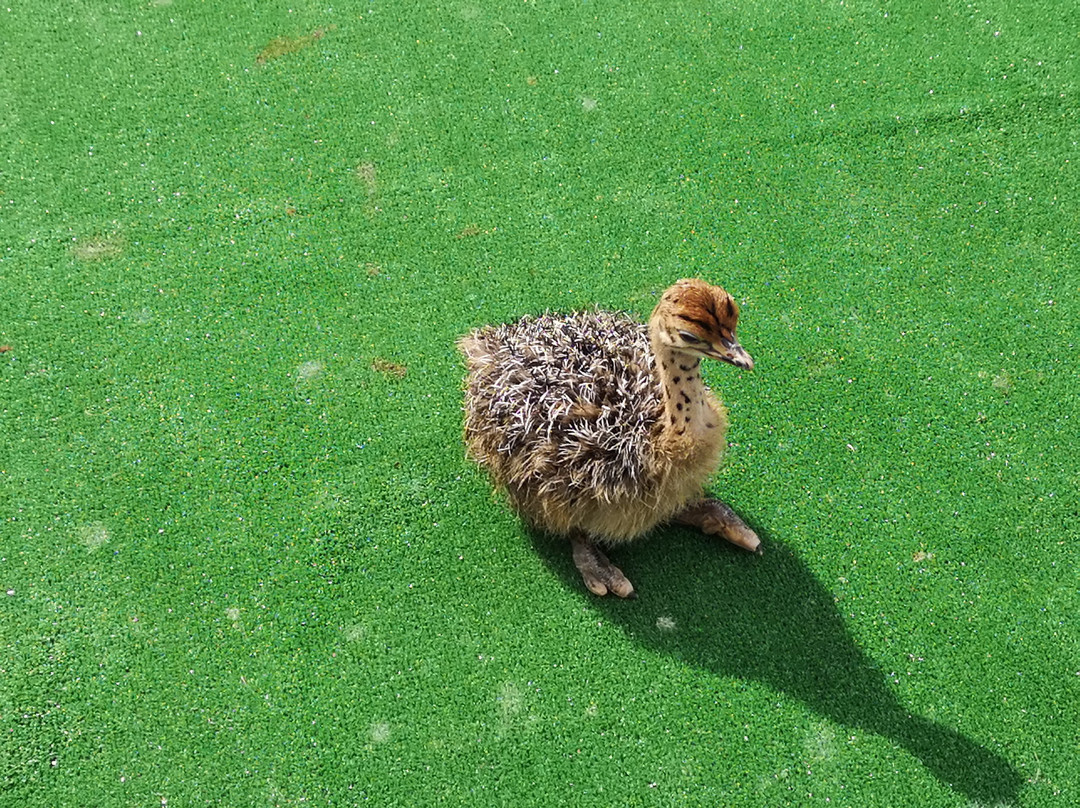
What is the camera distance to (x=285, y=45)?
614cm

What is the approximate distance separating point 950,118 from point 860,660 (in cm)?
372

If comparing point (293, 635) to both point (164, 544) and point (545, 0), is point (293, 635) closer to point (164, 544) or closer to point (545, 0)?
point (164, 544)

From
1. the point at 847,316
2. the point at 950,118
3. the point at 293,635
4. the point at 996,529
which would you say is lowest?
the point at 293,635

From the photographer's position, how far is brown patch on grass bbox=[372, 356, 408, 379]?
16.2 feet

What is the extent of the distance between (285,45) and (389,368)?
2798 mm

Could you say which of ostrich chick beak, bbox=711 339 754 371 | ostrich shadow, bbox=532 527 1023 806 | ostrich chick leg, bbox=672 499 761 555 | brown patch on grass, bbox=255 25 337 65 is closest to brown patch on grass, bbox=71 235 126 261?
brown patch on grass, bbox=255 25 337 65

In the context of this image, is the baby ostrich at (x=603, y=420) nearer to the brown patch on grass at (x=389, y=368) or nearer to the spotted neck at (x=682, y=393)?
the spotted neck at (x=682, y=393)

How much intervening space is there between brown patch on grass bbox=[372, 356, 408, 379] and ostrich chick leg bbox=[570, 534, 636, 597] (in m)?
1.43

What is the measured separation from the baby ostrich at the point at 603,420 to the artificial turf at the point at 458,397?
561 mm

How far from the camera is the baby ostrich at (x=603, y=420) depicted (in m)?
3.49

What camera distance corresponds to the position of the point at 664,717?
3.98m

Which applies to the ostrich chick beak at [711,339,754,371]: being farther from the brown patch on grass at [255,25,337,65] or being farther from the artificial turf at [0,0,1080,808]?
the brown patch on grass at [255,25,337,65]

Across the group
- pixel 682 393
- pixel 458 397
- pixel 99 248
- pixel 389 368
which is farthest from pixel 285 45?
pixel 682 393

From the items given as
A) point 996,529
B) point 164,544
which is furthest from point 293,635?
point 996,529
